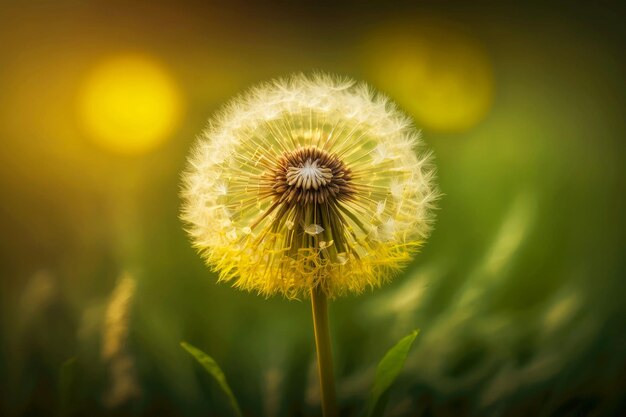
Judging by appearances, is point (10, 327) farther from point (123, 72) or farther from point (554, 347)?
point (554, 347)

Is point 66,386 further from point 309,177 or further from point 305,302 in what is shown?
point 309,177

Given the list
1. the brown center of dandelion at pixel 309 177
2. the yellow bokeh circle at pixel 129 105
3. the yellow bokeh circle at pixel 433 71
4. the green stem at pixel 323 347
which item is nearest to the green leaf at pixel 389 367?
the green stem at pixel 323 347

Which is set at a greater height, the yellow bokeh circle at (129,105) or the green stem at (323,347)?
the yellow bokeh circle at (129,105)

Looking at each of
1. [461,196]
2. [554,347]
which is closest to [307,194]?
[461,196]

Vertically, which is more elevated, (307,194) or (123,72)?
(123,72)

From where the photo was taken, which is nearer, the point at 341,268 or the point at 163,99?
the point at 341,268

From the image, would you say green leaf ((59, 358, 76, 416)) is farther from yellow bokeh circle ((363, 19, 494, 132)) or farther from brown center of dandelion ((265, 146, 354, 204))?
yellow bokeh circle ((363, 19, 494, 132))

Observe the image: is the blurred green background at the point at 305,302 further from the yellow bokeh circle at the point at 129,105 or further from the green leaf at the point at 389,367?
the green leaf at the point at 389,367
